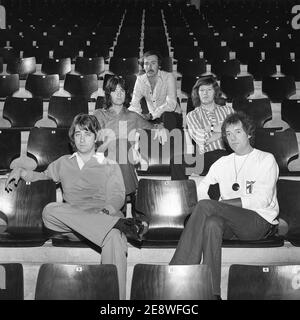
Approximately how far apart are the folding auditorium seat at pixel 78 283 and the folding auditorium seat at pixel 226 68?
3585 mm

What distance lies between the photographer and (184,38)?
263 inches

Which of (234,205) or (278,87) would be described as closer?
(234,205)

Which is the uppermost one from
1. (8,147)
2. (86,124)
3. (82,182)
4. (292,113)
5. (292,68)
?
(292,68)

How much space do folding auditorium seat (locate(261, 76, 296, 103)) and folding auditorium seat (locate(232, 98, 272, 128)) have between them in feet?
2.15

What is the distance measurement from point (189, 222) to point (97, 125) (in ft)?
2.40

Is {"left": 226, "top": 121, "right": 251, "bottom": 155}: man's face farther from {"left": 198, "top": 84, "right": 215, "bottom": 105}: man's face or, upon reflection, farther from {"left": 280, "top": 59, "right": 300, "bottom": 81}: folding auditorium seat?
{"left": 280, "top": 59, "right": 300, "bottom": 81}: folding auditorium seat

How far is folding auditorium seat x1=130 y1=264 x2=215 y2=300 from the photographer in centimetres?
204

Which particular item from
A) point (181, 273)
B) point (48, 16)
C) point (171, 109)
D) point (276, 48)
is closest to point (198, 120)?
point (171, 109)

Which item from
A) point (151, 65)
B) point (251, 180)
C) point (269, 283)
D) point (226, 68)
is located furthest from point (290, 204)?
point (226, 68)

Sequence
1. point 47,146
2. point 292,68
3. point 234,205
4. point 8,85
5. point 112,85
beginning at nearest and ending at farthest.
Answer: point 234,205 < point 112,85 < point 47,146 < point 8,85 < point 292,68

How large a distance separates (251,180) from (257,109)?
1478 millimetres

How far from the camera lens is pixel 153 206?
9.85ft

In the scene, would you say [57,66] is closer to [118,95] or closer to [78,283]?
[118,95]

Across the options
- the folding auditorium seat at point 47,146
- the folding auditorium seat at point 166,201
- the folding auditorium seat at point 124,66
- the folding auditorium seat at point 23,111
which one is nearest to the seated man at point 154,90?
the folding auditorium seat at point 47,146
